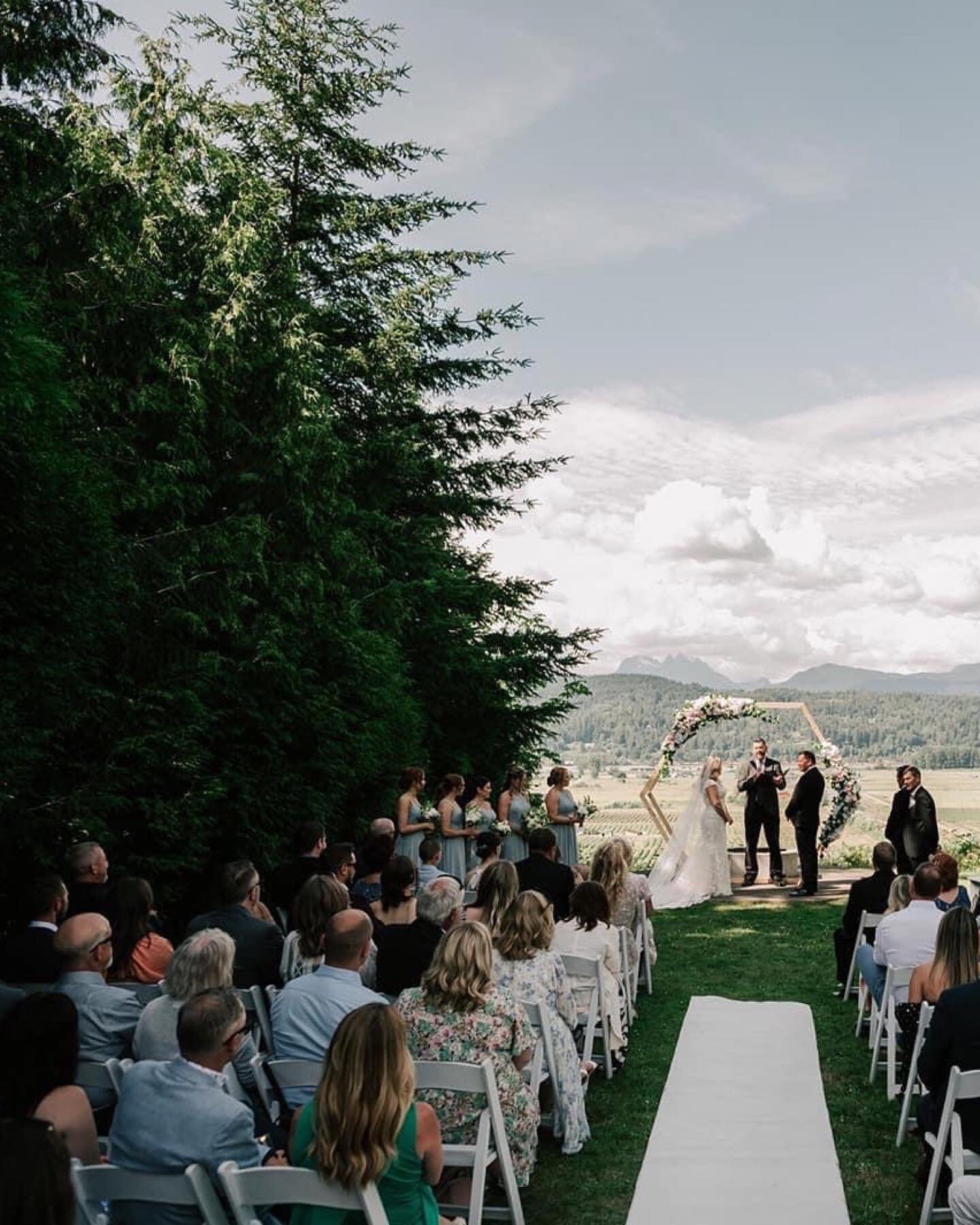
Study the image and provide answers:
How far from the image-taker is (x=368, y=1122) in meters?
3.48

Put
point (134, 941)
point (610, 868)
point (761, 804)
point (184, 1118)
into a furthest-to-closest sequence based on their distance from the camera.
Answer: point (761, 804)
point (610, 868)
point (134, 941)
point (184, 1118)

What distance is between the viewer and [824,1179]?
18.2 feet

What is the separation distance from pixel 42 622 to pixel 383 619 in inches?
343

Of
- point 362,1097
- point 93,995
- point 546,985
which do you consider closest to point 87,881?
point 93,995

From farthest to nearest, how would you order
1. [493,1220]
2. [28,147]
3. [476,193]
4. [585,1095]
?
[476,193]
[28,147]
[585,1095]
[493,1220]

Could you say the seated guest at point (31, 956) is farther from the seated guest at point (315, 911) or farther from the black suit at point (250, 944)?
the seated guest at point (315, 911)

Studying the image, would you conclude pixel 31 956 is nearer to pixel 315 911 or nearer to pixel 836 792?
pixel 315 911

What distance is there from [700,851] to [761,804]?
1.07 m

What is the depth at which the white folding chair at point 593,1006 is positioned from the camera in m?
7.25

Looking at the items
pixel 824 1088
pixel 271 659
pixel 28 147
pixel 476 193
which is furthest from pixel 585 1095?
pixel 476 193

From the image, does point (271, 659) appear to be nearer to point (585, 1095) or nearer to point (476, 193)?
point (585, 1095)

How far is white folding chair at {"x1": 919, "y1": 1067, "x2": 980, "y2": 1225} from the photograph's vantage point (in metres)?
4.55

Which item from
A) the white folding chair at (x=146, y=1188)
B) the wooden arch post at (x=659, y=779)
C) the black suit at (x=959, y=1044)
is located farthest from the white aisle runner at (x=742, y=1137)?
the wooden arch post at (x=659, y=779)

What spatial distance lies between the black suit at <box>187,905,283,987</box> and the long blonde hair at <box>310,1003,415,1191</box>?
264 cm
